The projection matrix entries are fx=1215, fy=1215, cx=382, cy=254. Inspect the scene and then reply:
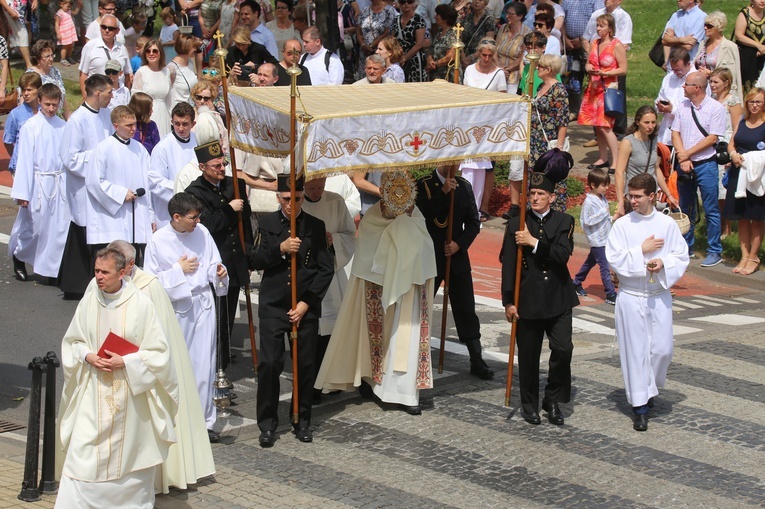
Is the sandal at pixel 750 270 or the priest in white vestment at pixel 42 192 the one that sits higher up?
the priest in white vestment at pixel 42 192

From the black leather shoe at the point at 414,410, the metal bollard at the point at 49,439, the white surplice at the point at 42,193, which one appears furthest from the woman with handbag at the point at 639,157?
the metal bollard at the point at 49,439

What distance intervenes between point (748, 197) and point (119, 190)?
298 inches

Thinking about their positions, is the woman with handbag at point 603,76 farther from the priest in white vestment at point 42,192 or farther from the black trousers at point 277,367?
the black trousers at point 277,367

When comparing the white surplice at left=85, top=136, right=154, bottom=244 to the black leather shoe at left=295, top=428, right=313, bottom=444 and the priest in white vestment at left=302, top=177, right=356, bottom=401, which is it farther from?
the black leather shoe at left=295, top=428, right=313, bottom=444

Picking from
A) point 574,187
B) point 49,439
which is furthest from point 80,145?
point 574,187

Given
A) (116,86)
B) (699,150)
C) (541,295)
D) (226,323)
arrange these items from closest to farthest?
(541,295), (226,323), (699,150), (116,86)

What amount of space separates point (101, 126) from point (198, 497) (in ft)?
19.2

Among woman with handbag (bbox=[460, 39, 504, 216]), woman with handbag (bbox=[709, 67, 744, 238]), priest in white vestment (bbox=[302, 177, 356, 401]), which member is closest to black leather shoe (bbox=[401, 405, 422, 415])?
priest in white vestment (bbox=[302, 177, 356, 401])

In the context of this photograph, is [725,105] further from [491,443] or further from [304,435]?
[304,435]

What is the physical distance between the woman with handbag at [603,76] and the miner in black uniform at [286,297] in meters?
8.64

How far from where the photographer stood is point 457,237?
10.5 m

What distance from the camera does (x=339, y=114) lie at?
341 inches

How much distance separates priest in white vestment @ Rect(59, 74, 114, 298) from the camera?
496 inches

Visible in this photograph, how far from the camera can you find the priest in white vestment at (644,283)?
30.9 feet
